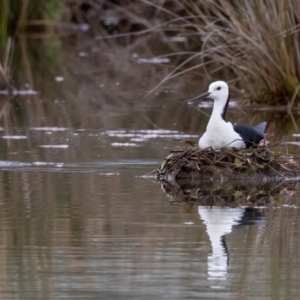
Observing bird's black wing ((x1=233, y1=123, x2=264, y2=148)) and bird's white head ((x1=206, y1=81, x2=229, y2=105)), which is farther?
bird's white head ((x1=206, y1=81, x2=229, y2=105))

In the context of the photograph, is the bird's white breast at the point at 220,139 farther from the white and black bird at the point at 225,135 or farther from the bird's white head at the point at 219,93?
the bird's white head at the point at 219,93

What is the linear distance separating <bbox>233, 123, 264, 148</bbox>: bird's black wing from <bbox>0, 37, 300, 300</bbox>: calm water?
40cm

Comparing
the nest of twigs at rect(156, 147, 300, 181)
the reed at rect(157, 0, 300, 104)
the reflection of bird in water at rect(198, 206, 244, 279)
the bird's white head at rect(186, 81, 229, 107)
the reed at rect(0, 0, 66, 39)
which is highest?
the reed at rect(0, 0, 66, 39)

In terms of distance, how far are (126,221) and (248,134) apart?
2075mm

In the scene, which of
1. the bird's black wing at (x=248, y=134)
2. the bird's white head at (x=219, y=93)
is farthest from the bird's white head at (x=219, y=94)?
the bird's black wing at (x=248, y=134)

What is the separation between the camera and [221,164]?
29.1ft

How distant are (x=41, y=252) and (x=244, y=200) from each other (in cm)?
223

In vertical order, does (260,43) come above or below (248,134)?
above

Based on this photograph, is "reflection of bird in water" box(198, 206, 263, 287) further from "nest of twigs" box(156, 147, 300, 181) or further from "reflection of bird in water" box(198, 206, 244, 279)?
"nest of twigs" box(156, 147, 300, 181)

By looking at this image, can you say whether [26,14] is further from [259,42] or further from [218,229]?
[218,229]

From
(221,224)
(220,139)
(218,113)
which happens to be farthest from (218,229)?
(218,113)

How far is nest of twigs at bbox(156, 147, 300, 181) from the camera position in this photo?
29.0 feet

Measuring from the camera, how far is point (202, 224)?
7176mm

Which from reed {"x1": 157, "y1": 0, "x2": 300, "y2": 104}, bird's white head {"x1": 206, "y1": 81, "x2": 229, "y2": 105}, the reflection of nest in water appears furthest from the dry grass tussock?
the reflection of nest in water
